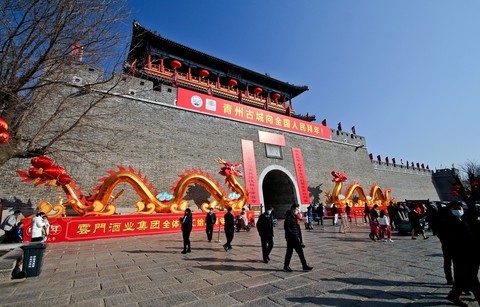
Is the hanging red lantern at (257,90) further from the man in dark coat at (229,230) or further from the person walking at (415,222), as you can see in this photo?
the man in dark coat at (229,230)

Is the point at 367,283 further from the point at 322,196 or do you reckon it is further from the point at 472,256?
the point at 322,196

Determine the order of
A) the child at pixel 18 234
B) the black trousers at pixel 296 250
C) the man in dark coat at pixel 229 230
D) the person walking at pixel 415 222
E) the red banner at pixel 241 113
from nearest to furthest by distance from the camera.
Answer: the black trousers at pixel 296 250 → the man in dark coat at pixel 229 230 → the child at pixel 18 234 → the person walking at pixel 415 222 → the red banner at pixel 241 113

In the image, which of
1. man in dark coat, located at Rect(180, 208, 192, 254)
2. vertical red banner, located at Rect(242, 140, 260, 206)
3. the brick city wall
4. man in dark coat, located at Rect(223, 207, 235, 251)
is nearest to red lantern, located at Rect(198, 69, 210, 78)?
the brick city wall

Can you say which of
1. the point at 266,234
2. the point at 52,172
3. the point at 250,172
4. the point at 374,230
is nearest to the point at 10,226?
the point at 52,172

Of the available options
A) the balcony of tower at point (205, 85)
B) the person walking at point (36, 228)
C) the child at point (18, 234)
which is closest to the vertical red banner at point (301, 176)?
the balcony of tower at point (205, 85)

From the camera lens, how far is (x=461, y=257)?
2.66 meters

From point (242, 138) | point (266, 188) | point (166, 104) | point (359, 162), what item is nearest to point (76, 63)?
point (166, 104)

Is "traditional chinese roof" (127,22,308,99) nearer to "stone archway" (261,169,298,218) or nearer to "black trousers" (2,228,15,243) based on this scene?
"stone archway" (261,169,298,218)

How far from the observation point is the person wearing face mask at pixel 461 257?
251cm

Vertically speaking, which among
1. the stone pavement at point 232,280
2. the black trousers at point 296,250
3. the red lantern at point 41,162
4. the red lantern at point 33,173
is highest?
the red lantern at point 41,162

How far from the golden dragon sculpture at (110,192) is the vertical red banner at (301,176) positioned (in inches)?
221

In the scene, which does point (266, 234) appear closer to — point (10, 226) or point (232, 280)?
point (232, 280)

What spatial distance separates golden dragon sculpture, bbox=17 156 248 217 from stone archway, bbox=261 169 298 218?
4.87m

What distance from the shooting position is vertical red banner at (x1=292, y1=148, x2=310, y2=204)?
15700 mm
